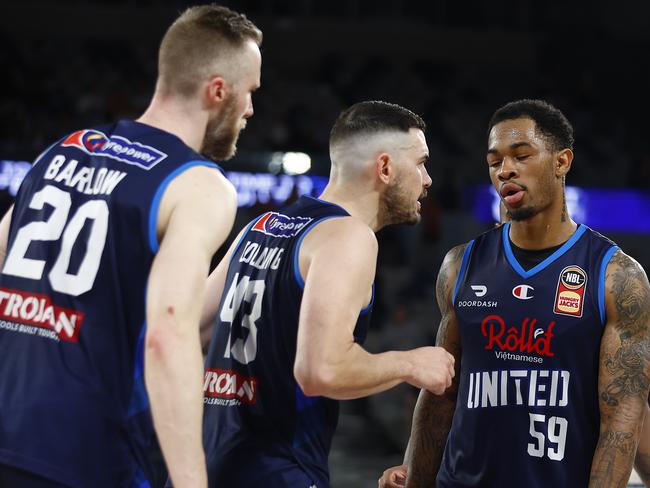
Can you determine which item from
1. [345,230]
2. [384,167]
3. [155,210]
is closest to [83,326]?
[155,210]

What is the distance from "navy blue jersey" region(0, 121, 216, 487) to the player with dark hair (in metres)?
0.44

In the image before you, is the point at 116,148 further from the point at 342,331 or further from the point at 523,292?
the point at 523,292

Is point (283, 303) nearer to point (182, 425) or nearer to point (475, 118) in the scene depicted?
point (182, 425)

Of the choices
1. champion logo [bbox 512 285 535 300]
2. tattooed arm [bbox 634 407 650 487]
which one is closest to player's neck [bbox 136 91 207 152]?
champion logo [bbox 512 285 535 300]

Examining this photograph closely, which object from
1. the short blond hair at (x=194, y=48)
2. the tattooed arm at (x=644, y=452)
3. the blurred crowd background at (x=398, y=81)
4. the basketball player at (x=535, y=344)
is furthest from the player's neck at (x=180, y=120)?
the blurred crowd background at (x=398, y=81)

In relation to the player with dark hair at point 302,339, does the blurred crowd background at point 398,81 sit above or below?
above

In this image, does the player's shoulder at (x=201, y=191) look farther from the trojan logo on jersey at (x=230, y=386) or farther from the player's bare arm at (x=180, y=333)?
the trojan logo on jersey at (x=230, y=386)

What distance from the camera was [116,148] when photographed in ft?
8.29

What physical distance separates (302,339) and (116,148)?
743 millimetres

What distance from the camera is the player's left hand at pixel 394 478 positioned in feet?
11.4

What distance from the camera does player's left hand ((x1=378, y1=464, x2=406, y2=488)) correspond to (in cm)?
349

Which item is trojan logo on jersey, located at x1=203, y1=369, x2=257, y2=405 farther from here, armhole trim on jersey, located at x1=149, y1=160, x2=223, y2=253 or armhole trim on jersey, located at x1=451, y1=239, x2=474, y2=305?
armhole trim on jersey, located at x1=451, y1=239, x2=474, y2=305

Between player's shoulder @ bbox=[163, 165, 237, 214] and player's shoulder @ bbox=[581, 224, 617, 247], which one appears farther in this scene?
player's shoulder @ bbox=[581, 224, 617, 247]

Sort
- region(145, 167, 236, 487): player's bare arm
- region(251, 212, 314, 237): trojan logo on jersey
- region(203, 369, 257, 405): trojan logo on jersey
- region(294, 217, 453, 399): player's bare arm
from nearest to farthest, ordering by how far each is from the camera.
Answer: region(145, 167, 236, 487): player's bare arm → region(294, 217, 453, 399): player's bare arm → region(203, 369, 257, 405): trojan logo on jersey → region(251, 212, 314, 237): trojan logo on jersey
